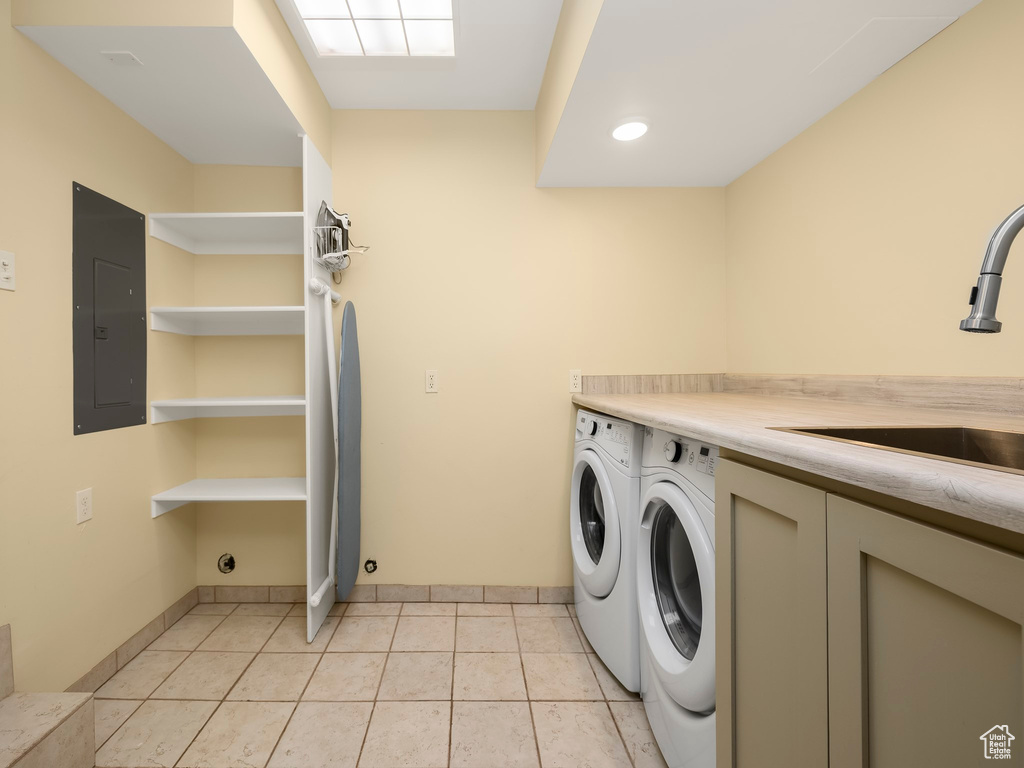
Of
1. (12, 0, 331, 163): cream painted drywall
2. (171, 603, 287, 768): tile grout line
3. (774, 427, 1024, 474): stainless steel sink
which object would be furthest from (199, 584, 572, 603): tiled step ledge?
(12, 0, 331, 163): cream painted drywall

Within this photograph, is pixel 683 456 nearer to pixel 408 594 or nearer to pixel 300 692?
pixel 300 692

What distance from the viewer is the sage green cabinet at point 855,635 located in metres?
0.48

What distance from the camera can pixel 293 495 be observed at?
6.79 feet

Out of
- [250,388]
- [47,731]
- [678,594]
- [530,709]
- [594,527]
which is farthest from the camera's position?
[250,388]

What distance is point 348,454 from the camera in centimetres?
215

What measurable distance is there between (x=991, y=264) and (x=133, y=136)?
2678 mm

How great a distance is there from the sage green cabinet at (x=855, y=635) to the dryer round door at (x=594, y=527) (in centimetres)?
70

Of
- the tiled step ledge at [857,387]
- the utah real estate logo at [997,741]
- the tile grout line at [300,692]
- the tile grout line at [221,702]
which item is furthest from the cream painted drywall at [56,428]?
the utah real estate logo at [997,741]

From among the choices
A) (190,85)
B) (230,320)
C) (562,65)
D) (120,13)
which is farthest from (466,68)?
(230,320)

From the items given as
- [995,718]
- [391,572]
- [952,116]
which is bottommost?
[391,572]

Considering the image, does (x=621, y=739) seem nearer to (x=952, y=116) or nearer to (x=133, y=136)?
(x=952, y=116)

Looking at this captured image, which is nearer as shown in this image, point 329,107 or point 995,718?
point 995,718

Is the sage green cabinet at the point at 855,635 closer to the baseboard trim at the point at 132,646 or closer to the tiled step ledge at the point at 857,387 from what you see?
the tiled step ledge at the point at 857,387

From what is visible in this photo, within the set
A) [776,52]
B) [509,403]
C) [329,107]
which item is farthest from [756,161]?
[329,107]
